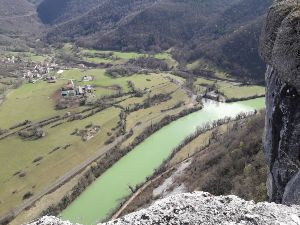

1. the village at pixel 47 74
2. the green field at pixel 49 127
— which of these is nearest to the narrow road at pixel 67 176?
the green field at pixel 49 127

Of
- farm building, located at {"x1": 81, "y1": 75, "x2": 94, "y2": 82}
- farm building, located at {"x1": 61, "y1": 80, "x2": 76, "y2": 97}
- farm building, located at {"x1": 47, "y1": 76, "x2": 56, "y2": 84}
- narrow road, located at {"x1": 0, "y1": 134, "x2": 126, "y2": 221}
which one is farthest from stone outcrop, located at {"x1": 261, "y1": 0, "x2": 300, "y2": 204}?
→ farm building, located at {"x1": 47, "y1": 76, "x2": 56, "y2": 84}

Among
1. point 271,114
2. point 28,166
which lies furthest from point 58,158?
point 271,114

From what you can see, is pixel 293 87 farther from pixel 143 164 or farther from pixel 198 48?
pixel 198 48

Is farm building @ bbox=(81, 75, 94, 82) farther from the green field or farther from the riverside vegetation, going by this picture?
the riverside vegetation

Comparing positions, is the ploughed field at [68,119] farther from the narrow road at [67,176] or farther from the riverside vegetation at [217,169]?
the riverside vegetation at [217,169]

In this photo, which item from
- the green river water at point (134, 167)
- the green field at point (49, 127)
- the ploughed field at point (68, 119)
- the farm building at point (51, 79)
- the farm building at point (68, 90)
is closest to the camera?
the green river water at point (134, 167)

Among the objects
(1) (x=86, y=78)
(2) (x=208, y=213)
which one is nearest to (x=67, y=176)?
(2) (x=208, y=213)
